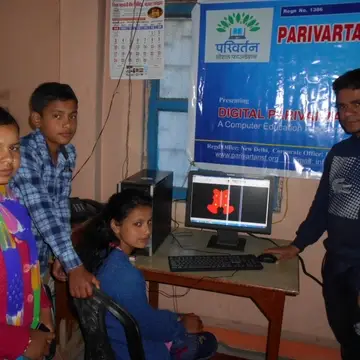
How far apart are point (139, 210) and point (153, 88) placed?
1111 mm

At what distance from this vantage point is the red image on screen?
2150mm

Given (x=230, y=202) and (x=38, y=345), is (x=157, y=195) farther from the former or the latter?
(x=38, y=345)

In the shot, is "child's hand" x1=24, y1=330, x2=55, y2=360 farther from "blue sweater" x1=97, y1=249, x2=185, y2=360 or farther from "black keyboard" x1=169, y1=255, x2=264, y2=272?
"black keyboard" x1=169, y1=255, x2=264, y2=272

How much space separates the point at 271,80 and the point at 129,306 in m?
1.52

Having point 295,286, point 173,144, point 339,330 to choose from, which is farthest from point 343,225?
point 173,144

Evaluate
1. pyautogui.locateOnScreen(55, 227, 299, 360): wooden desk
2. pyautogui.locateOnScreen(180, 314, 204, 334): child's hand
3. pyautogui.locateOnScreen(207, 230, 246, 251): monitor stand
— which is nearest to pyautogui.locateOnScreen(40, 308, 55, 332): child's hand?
pyautogui.locateOnScreen(55, 227, 299, 360): wooden desk

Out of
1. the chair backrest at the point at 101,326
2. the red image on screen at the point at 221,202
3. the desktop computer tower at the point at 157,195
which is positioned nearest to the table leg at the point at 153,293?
the desktop computer tower at the point at 157,195

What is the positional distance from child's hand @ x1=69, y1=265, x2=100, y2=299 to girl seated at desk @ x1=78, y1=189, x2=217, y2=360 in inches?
1.9

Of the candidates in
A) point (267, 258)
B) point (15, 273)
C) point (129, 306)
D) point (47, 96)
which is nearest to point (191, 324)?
point (267, 258)

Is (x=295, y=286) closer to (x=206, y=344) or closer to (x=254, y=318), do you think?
(x=206, y=344)

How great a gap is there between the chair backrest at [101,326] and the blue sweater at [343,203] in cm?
103

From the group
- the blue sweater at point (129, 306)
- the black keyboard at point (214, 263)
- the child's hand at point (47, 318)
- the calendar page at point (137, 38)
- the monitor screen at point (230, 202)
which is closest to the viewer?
the child's hand at point (47, 318)

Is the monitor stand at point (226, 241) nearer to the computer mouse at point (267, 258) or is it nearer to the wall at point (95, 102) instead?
the computer mouse at point (267, 258)

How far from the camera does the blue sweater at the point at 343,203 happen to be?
1.70 m
